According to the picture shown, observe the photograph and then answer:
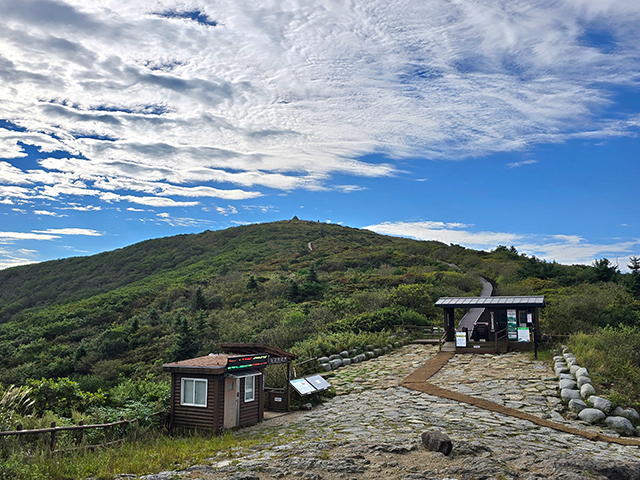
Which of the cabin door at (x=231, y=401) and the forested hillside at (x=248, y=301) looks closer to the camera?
the cabin door at (x=231, y=401)

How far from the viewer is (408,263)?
164 feet

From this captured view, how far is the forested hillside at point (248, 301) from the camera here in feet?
83.3

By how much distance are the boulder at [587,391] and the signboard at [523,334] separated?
28.5 feet

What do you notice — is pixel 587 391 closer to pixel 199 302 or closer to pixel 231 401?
pixel 231 401

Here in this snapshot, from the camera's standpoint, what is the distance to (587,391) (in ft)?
46.6

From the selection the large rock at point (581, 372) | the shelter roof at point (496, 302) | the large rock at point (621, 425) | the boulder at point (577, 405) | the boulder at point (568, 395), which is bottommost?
the large rock at point (621, 425)

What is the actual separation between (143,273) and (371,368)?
1975 inches

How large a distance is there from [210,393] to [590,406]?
1019cm

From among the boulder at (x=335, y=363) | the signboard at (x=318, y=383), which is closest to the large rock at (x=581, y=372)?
the signboard at (x=318, y=383)

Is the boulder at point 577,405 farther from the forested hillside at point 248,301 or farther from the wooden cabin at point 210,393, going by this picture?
the forested hillside at point 248,301

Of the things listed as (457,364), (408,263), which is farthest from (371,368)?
(408,263)

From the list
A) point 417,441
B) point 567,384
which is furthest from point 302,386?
point 567,384

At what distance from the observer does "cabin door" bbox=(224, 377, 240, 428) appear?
43.4ft

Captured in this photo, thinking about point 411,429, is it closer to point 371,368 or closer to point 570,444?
point 570,444
